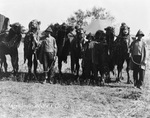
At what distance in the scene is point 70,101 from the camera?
25.3ft

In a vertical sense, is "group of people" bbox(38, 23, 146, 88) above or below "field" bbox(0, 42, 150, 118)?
above

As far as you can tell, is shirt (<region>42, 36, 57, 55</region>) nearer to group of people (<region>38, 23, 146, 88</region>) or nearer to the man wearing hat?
group of people (<region>38, 23, 146, 88</region>)

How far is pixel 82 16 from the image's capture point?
5962cm

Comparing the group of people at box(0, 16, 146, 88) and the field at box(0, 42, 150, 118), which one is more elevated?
the group of people at box(0, 16, 146, 88)

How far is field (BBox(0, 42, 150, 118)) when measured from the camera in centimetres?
657

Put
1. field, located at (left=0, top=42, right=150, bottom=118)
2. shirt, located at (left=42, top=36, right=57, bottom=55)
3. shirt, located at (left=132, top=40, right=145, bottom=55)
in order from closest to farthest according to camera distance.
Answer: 1. field, located at (left=0, top=42, right=150, bottom=118)
2. shirt, located at (left=132, top=40, right=145, bottom=55)
3. shirt, located at (left=42, top=36, right=57, bottom=55)

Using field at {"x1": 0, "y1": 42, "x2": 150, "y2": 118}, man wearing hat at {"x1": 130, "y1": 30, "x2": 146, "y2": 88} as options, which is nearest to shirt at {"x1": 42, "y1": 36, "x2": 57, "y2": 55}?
field at {"x1": 0, "y1": 42, "x2": 150, "y2": 118}

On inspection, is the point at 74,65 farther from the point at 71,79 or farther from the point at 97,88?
the point at 97,88

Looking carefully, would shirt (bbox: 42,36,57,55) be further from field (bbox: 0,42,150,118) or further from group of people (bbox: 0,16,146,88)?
field (bbox: 0,42,150,118)

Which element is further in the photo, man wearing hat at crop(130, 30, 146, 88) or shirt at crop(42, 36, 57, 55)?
shirt at crop(42, 36, 57, 55)

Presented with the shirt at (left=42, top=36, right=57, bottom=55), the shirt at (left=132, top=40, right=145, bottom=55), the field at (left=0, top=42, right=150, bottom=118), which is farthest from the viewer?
the shirt at (left=42, top=36, right=57, bottom=55)

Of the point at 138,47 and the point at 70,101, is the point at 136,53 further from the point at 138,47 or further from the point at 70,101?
the point at 70,101

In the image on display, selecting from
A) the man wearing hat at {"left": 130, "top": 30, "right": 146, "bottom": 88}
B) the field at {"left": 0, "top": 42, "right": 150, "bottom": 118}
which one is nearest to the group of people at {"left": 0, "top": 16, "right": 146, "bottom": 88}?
the man wearing hat at {"left": 130, "top": 30, "right": 146, "bottom": 88}

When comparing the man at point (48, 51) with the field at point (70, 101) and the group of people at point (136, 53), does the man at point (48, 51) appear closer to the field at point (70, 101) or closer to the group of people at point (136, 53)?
the group of people at point (136, 53)
